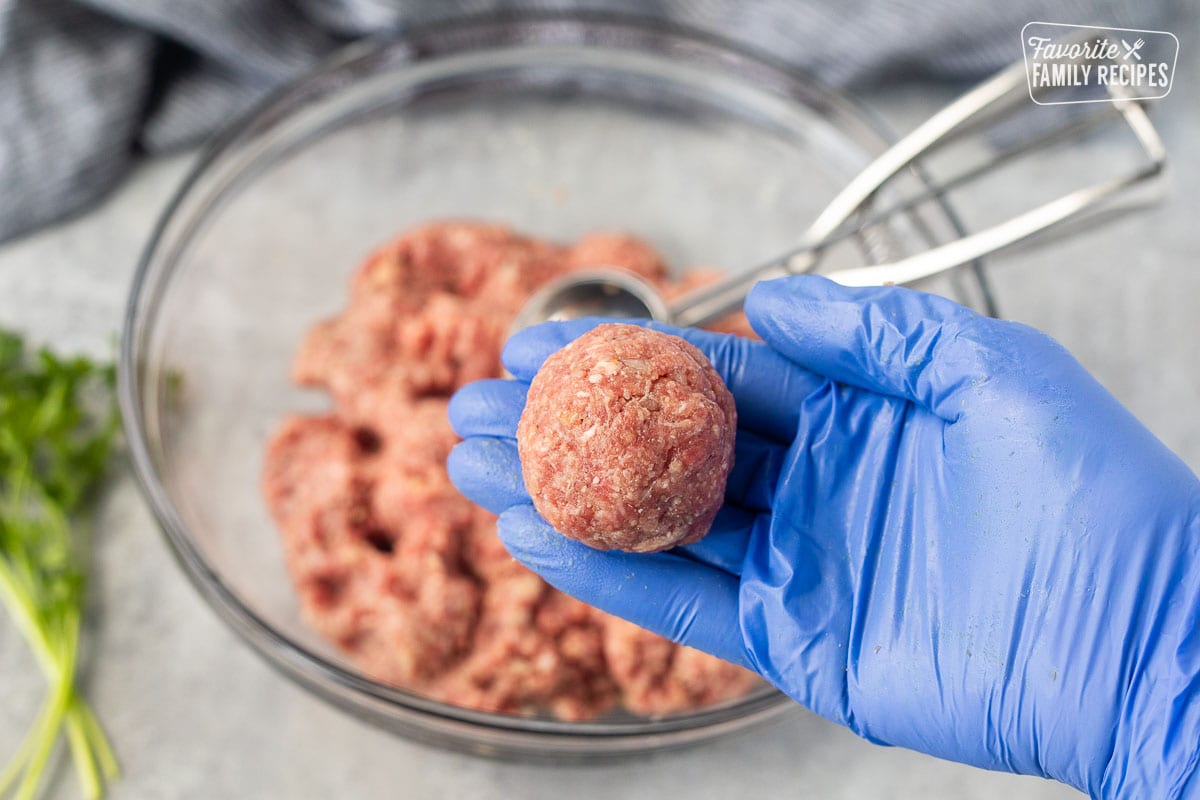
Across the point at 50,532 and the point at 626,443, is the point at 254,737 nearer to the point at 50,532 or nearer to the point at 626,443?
the point at 50,532

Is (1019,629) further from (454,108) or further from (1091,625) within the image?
(454,108)

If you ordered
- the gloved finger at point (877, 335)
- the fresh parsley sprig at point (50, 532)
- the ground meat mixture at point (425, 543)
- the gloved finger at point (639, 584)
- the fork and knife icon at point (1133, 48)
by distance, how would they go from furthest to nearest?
the fork and knife icon at point (1133, 48) → the fresh parsley sprig at point (50, 532) → the ground meat mixture at point (425, 543) → the gloved finger at point (639, 584) → the gloved finger at point (877, 335)

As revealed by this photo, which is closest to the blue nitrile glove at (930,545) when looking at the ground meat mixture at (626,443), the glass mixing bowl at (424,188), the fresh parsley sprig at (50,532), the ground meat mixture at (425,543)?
the ground meat mixture at (626,443)

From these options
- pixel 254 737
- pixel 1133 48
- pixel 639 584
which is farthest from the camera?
pixel 1133 48

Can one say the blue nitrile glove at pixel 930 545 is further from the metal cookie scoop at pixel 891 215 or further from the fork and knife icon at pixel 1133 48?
the fork and knife icon at pixel 1133 48

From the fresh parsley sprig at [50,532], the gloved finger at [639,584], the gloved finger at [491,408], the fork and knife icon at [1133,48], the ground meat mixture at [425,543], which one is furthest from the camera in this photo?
the fork and knife icon at [1133,48]

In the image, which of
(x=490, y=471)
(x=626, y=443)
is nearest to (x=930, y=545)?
(x=626, y=443)

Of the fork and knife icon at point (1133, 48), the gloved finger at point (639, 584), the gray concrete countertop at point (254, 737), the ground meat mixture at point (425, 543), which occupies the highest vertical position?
the fork and knife icon at point (1133, 48)
